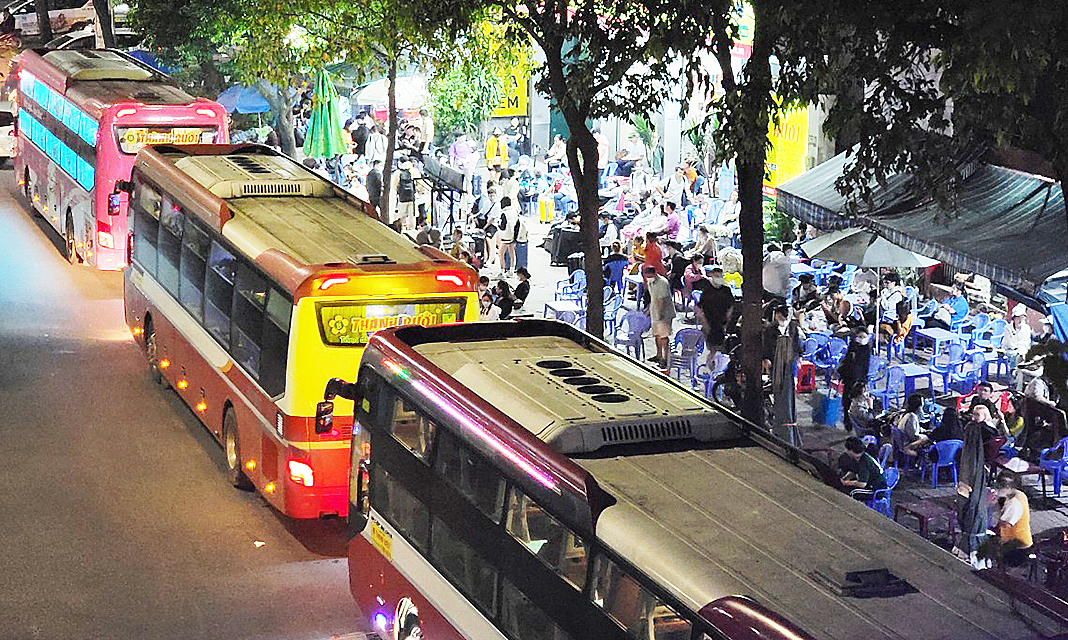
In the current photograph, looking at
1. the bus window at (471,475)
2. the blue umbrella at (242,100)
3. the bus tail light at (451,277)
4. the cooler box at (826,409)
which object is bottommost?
the cooler box at (826,409)

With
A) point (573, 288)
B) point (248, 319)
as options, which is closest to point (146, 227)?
point (248, 319)

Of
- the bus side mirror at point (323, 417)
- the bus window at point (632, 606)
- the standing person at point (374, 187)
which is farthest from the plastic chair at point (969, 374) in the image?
the standing person at point (374, 187)

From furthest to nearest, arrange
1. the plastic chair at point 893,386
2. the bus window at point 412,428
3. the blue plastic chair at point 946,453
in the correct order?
the plastic chair at point 893,386 < the blue plastic chair at point 946,453 < the bus window at point 412,428

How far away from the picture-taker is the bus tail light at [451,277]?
41.8ft

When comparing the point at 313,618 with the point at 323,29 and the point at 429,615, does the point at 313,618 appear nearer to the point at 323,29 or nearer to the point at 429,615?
the point at 429,615

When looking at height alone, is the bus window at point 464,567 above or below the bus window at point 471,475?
below

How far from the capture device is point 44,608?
11.8m

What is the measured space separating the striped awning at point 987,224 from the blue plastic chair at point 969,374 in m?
1.90

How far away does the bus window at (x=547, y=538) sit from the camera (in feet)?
25.9

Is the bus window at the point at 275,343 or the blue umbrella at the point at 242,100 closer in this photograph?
the bus window at the point at 275,343

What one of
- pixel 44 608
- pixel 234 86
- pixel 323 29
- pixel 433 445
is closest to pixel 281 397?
pixel 44 608

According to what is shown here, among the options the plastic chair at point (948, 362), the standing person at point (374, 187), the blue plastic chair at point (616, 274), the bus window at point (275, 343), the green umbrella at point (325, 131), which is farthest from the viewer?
the green umbrella at point (325, 131)

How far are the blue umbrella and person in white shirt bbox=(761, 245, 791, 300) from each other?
15886 mm

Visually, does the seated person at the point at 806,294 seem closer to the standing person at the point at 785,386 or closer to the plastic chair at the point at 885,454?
the standing person at the point at 785,386
